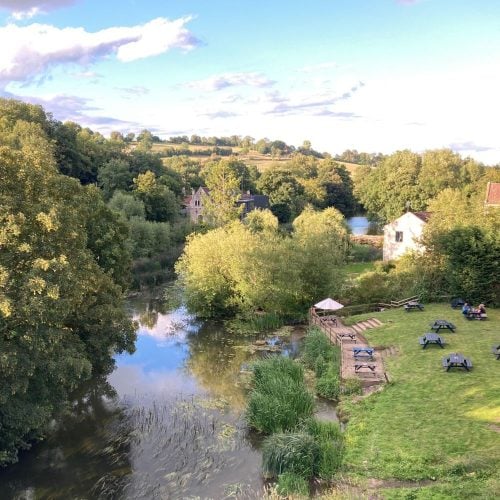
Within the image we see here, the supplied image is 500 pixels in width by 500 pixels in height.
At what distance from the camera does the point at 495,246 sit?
1227 inches

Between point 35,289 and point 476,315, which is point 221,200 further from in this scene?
point 35,289

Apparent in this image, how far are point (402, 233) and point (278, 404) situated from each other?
1356 inches

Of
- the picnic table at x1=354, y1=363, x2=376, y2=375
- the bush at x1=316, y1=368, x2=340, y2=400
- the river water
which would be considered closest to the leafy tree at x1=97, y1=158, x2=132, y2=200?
the river water

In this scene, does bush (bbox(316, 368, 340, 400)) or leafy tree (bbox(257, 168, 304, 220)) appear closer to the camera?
bush (bbox(316, 368, 340, 400))

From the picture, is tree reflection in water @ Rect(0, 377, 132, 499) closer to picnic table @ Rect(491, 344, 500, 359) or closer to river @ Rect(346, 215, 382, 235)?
picnic table @ Rect(491, 344, 500, 359)

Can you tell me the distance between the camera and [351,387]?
20250 millimetres

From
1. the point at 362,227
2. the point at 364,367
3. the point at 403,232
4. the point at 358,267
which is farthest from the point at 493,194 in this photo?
the point at 362,227

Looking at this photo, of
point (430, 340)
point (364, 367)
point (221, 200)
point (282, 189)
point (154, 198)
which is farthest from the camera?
point (282, 189)

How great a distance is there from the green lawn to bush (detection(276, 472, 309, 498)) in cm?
149

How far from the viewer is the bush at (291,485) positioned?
13.7 meters

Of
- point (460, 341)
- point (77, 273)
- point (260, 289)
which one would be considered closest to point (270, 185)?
point (260, 289)

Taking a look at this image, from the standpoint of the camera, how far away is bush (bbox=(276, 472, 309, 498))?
1366 centimetres

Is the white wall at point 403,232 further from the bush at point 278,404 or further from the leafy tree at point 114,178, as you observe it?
the leafy tree at point 114,178

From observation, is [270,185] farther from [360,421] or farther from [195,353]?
[360,421]
